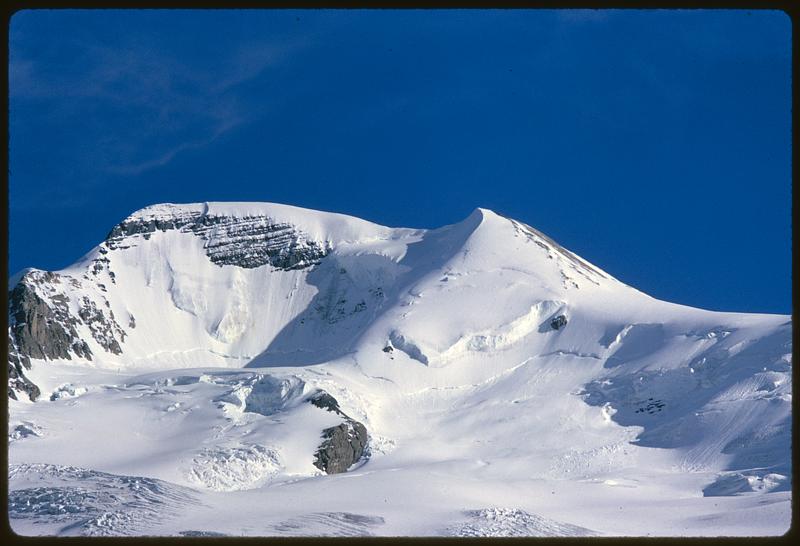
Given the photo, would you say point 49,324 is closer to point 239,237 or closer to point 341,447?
point 239,237

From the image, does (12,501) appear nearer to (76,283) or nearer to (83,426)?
(83,426)

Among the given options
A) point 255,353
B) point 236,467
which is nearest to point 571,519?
point 236,467

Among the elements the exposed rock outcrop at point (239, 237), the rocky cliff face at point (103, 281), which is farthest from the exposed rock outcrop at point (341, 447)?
the exposed rock outcrop at point (239, 237)

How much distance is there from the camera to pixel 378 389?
9219 cm

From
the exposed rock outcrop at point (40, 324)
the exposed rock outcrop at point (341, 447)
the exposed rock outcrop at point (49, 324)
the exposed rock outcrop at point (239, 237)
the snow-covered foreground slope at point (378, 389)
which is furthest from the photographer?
the exposed rock outcrop at point (239, 237)

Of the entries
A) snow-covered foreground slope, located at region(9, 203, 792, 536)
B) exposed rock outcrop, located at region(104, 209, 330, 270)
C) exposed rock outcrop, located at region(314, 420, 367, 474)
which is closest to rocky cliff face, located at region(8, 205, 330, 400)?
exposed rock outcrop, located at region(104, 209, 330, 270)

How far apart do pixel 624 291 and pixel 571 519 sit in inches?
2814

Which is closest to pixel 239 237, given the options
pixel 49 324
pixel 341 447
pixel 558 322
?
pixel 49 324

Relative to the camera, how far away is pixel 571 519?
43.8 metres

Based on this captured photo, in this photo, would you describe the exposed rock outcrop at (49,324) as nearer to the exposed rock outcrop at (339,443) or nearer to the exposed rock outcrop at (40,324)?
the exposed rock outcrop at (40,324)

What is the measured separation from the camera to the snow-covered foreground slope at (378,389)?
147ft

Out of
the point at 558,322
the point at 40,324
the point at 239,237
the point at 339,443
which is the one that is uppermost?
the point at 239,237

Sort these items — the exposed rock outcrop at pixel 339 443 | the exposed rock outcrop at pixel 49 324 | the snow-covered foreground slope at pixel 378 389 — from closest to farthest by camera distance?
1. the snow-covered foreground slope at pixel 378 389
2. the exposed rock outcrop at pixel 339 443
3. the exposed rock outcrop at pixel 49 324

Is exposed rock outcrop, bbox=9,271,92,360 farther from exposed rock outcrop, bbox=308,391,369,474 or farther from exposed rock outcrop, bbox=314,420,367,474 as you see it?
exposed rock outcrop, bbox=314,420,367,474
